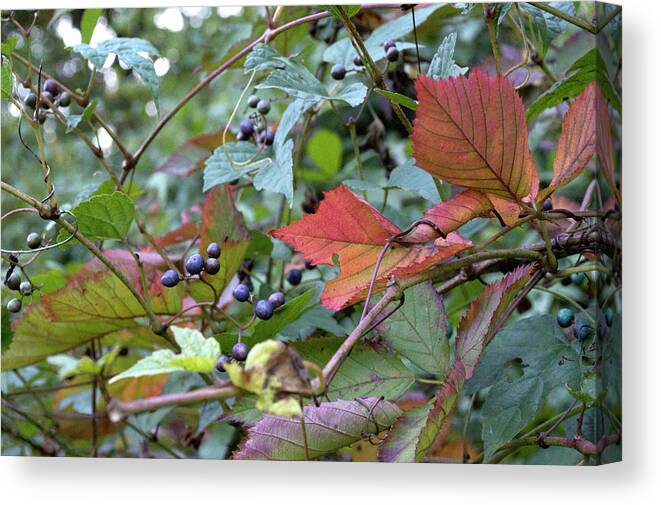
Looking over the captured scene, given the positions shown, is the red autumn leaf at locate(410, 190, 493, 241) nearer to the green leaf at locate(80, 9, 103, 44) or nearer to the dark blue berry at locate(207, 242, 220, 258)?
the dark blue berry at locate(207, 242, 220, 258)

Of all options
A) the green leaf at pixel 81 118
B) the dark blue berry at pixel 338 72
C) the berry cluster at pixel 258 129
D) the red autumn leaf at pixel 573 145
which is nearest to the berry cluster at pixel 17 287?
the green leaf at pixel 81 118

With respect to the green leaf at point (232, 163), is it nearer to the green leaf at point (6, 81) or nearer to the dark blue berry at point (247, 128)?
the dark blue berry at point (247, 128)

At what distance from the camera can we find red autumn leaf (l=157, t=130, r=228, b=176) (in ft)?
3.18

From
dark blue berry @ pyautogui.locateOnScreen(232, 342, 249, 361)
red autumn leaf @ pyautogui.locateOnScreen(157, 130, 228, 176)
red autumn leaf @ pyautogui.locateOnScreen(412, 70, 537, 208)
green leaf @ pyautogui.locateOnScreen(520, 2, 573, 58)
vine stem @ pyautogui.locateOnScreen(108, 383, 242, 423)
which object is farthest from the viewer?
red autumn leaf @ pyautogui.locateOnScreen(157, 130, 228, 176)

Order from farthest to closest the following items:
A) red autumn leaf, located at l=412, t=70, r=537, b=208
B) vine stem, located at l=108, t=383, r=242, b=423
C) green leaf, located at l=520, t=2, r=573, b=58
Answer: green leaf, located at l=520, t=2, r=573, b=58
red autumn leaf, located at l=412, t=70, r=537, b=208
vine stem, located at l=108, t=383, r=242, b=423

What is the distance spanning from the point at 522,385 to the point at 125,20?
1180 mm

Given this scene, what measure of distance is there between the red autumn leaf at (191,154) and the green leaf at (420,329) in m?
0.39

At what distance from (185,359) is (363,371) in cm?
26

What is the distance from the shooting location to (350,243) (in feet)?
2.03

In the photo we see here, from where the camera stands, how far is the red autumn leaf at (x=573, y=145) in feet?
2.02

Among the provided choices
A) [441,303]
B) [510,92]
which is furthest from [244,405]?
[510,92]

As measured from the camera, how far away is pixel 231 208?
781 mm

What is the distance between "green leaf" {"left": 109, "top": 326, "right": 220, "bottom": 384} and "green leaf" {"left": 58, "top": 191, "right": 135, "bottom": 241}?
0.26 meters

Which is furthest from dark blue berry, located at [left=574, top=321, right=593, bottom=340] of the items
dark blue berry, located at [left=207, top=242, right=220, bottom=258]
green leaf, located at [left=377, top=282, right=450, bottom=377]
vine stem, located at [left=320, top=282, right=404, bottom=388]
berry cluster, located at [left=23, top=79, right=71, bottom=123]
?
berry cluster, located at [left=23, top=79, right=71, bottom=123]
